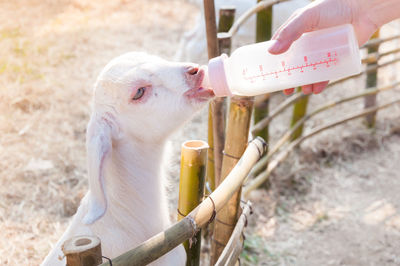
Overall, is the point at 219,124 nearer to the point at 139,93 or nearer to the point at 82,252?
the point at 139,93

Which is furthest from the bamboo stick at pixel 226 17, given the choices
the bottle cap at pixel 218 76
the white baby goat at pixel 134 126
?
the bottle cap at pixel 218 76

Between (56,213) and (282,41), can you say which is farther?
(56,213)

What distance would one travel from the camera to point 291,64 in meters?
1.69

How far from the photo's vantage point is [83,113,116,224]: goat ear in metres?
1.62

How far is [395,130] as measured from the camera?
487 cm

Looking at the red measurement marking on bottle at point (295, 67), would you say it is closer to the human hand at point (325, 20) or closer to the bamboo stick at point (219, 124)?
the human hand at point (325, 20)

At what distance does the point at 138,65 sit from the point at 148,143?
0.35 meters

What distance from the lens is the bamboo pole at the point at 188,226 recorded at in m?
1.23

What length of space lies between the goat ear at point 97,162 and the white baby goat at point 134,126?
0.01 metres

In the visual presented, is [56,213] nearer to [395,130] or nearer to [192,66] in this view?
[192,66]

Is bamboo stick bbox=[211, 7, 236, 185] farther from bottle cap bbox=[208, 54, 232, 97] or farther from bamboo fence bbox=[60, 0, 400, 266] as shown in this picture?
bottle cap bbox=[208, 54, 232, 97]

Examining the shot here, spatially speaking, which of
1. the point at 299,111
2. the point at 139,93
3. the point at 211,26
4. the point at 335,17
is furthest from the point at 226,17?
the point at 299,111

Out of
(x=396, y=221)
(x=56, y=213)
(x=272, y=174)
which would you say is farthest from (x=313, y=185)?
(x=56, y=213)

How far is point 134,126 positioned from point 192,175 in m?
0.33
